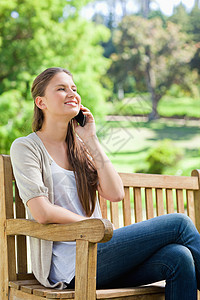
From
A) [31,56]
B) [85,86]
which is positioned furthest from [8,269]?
[31,56]

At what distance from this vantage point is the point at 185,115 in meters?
15.1

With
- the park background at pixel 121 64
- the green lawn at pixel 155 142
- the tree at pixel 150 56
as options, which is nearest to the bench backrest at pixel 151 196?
the park background at pixel 121 64

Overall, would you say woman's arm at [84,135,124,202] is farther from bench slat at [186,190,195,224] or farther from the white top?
bench slat at [186,190,195,224]

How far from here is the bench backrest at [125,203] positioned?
1.93 m

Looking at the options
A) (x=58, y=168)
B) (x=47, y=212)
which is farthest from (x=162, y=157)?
(x=47, y=212)

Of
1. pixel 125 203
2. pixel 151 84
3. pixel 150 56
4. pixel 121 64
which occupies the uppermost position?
pixel 150 56

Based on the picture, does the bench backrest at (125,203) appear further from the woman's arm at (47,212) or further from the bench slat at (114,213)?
the woman's arm at (47,212)

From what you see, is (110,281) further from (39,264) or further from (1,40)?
(1,40)

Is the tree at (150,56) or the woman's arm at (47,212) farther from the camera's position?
the tree at (150,56)

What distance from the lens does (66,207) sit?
6.03 ft

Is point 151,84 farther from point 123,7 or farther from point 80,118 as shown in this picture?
point 80,118

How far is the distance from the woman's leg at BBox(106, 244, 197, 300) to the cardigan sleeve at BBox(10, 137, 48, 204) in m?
0.46

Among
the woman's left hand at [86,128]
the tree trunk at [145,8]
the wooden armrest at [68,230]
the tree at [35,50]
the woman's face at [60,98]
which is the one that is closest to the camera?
the wooden armrest at [68,230]

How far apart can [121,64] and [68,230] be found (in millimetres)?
13941
